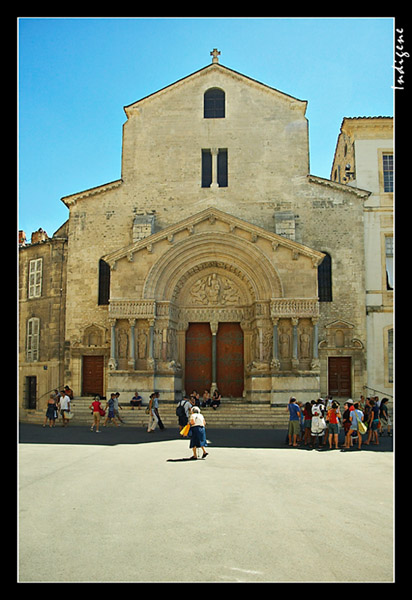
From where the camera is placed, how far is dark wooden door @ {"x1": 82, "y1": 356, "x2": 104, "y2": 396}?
26.0 metres

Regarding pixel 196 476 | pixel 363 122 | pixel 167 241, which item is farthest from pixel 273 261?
pixel 196 476

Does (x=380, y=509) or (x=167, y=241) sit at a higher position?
(x=167, y=241)

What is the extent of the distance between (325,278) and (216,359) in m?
6.09

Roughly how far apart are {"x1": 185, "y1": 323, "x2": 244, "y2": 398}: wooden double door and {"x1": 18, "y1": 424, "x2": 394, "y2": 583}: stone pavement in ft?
34.8

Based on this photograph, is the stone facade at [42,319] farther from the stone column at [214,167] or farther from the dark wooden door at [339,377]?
the dark wooden door at [339,377]

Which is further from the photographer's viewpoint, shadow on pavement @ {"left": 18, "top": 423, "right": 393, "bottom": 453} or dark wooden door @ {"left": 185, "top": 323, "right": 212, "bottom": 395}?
dark wooden door @ {"left": 185, "top": 323, "right": 212, "bottom": 395}

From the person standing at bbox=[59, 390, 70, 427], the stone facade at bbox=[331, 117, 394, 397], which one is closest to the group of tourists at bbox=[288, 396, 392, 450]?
the stone facade at bbox=[331, 117, 394, 397]

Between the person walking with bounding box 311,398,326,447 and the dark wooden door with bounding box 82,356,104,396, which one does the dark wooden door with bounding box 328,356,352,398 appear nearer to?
the person walking with bounding box 311,398,326,447

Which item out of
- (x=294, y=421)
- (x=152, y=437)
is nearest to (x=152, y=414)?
(x=152, y=437)

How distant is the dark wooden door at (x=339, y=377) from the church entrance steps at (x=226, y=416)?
3.62 metres

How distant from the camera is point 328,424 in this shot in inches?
628
